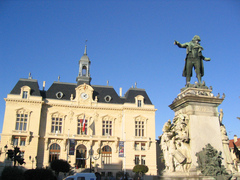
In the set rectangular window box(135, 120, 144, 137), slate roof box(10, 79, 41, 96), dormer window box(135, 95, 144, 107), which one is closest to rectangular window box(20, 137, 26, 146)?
slate roof box(10, 79, 41, 96)

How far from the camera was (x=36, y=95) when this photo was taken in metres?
45.1

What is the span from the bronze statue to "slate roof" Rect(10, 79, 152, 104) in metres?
37.2

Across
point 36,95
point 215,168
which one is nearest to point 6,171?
point 215,168

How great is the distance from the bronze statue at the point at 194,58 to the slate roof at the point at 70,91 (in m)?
37.2

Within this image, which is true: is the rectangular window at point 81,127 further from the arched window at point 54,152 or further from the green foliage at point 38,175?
the green foliage at point 38,175

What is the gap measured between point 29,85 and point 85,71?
40.0 ft

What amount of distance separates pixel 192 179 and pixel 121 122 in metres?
Result: 39.2

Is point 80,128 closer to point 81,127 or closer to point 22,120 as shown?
point 81,127

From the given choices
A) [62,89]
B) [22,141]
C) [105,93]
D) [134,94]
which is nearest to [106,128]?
[105,93]

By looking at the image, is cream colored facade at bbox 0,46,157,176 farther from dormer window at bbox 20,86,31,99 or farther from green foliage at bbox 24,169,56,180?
green foliage at bbox 24,169,56,180

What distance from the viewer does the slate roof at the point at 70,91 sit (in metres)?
46.1

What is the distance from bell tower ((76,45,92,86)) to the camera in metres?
51.0

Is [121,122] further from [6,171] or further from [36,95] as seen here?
[6,171]

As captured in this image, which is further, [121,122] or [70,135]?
[121,122]
